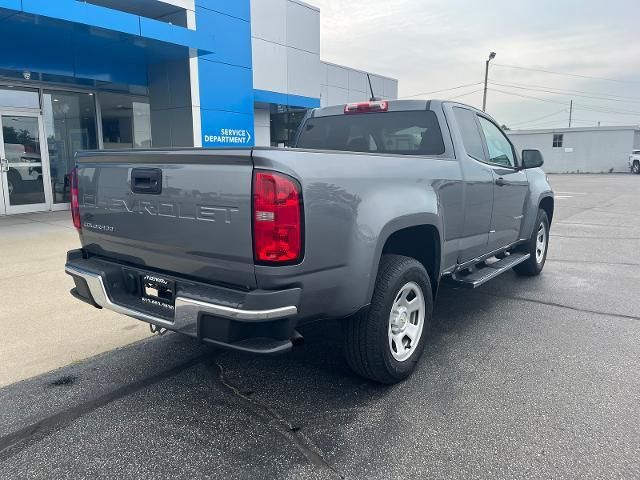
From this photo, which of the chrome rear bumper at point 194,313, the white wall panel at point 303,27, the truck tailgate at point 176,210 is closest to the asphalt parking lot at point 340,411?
the chrome rear bumper at point 194,313

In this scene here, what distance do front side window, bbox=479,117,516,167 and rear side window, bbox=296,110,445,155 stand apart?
938mm

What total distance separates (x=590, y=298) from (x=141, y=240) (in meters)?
4.81

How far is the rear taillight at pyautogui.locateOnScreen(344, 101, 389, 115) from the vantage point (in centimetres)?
448

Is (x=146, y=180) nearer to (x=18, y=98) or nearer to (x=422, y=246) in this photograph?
(x=422, y=246)

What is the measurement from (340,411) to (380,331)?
56 centimetres

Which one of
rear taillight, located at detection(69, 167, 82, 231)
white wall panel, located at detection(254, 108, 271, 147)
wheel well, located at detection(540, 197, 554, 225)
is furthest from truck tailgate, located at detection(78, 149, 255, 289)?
white wall panel, located at detection(254, 108, 271, 147)

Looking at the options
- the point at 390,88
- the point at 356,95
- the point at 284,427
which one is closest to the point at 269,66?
the point at 356,95

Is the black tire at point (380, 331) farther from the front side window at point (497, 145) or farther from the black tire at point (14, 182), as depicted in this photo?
the black tire at point (14, 182)

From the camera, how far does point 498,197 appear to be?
4.82 metres

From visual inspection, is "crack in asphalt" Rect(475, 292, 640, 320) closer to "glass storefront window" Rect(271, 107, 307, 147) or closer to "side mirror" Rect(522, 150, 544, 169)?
"side mirror" Rect(522, 150, 544, 169)

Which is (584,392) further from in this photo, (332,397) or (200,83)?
(200,83)

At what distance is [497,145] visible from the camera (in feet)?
17.2

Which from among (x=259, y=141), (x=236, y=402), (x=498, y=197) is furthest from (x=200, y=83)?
(x=236, y=402)

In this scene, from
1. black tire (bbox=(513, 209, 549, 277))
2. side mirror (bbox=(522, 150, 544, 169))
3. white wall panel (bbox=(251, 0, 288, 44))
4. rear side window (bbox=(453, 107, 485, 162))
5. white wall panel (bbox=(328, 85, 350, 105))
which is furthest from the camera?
white wall panel (bbox=(328, 85, 350, 105))
